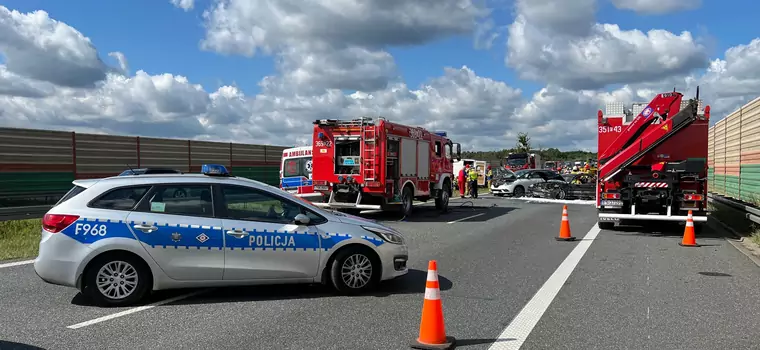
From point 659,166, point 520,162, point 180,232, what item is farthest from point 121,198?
point 520,162

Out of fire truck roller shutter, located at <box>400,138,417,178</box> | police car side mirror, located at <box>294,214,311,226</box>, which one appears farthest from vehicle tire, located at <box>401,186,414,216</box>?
police car side mirror, located at <box>294,214,311,226</box>

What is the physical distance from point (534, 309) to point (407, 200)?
11631mm

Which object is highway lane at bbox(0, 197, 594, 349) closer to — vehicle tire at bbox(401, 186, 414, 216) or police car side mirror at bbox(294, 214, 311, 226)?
police car side mirror at bbox(294, 214, 311, 226)

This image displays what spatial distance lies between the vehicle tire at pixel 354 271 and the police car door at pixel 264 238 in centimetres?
26

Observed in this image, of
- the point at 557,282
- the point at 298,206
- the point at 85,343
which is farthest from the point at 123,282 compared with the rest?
the point at 557,282

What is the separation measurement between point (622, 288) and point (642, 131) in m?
7.68

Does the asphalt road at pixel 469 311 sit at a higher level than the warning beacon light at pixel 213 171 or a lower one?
lower

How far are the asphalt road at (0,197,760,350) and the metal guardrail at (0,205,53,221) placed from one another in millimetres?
2748

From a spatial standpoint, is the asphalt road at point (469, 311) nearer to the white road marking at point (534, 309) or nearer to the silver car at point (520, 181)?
the white road marking at point (534, 309)

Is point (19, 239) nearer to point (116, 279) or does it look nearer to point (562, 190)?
point (116, 279)

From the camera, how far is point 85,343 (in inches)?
203

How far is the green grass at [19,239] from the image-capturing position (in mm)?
10164

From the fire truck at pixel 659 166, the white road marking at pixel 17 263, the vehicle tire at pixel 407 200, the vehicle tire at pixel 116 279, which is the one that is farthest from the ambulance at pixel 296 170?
the vehicle tire at pixel 116 279

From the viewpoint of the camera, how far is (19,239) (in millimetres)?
11656
